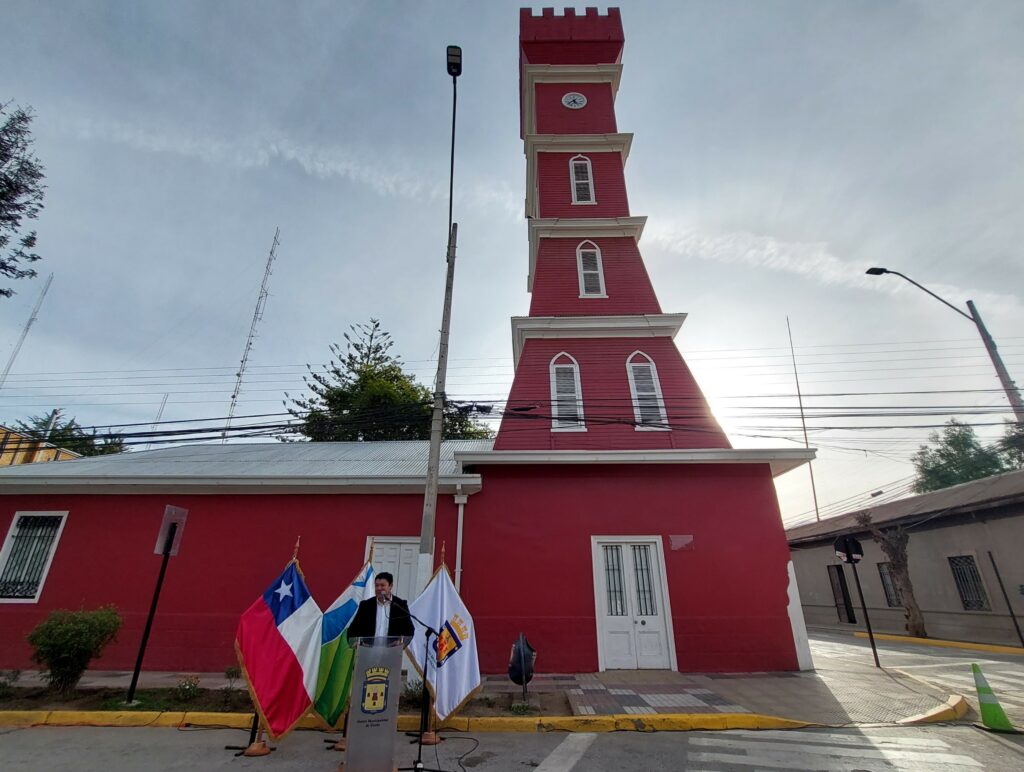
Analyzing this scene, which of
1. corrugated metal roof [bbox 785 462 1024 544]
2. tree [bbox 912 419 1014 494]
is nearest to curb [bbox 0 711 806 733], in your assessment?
corrugated metal roof [bbox 785 462 1024 544]

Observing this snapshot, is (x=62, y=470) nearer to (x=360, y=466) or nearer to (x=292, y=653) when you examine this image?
(x=360, y=466)

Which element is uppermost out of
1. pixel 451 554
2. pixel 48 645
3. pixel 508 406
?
pixel 508 406

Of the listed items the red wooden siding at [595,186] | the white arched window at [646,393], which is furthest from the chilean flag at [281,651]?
the red wooden siding at [595,186]

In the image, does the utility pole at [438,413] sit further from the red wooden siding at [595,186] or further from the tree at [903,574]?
the tree at [903,574]

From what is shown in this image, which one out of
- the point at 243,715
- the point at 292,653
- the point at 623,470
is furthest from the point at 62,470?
the point at 623,470

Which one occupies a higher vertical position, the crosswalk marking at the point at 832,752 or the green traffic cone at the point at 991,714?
the green traffic cone at the point at 991,714

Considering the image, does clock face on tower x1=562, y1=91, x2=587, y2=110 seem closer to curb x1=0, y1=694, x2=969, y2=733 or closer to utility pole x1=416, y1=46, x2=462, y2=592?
utility pole x1=416, y1=46, x2=462, y2=592

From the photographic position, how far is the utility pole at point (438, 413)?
7137mm

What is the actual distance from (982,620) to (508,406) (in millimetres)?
16246

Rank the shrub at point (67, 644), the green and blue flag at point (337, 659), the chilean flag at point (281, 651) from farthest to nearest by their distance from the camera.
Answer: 1. the shrub at point (67, 644)
2. the green and blue flag at point (337, 659)
3. the chilean flag at point (281, 651)

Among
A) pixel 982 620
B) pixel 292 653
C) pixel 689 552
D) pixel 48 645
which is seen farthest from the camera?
pixel 982 620

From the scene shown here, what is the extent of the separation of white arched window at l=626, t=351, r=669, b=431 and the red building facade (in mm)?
37

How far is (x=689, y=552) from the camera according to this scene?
9266 mm

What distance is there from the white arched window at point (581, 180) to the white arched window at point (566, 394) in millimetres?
5360
